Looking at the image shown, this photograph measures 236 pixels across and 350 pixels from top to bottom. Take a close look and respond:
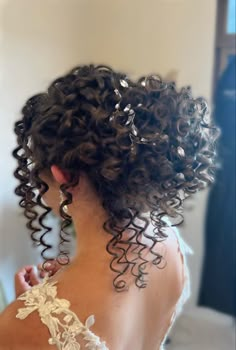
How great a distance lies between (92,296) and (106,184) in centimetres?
20

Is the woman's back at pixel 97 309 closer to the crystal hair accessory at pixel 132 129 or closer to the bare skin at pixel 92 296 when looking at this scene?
the bare skin at pixel 92 296

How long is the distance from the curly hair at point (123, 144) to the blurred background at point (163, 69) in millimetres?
1346

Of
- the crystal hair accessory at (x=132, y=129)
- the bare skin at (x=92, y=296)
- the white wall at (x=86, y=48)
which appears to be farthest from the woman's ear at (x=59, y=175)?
the white wall at (x=86, y=48)

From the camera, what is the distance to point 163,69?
267cm

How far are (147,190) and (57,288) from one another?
0.24 meters

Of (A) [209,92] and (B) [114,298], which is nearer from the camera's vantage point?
(B) [114,298]

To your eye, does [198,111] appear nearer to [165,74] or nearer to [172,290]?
[172,290]

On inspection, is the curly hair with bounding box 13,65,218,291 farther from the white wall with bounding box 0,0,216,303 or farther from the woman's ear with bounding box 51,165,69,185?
the white wall with bounding box 0,0,216,303

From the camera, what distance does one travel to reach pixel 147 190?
34.3 inches

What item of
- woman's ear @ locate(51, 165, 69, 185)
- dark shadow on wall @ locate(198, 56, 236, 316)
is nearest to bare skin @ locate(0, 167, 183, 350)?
woman's ear @ locate(51, 165, 69, 185)

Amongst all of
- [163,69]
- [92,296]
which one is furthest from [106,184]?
[163,69]

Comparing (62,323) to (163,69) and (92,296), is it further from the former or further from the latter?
(163,69)

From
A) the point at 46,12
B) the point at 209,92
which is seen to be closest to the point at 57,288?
the point at 46,12

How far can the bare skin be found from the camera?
2.87 feet
